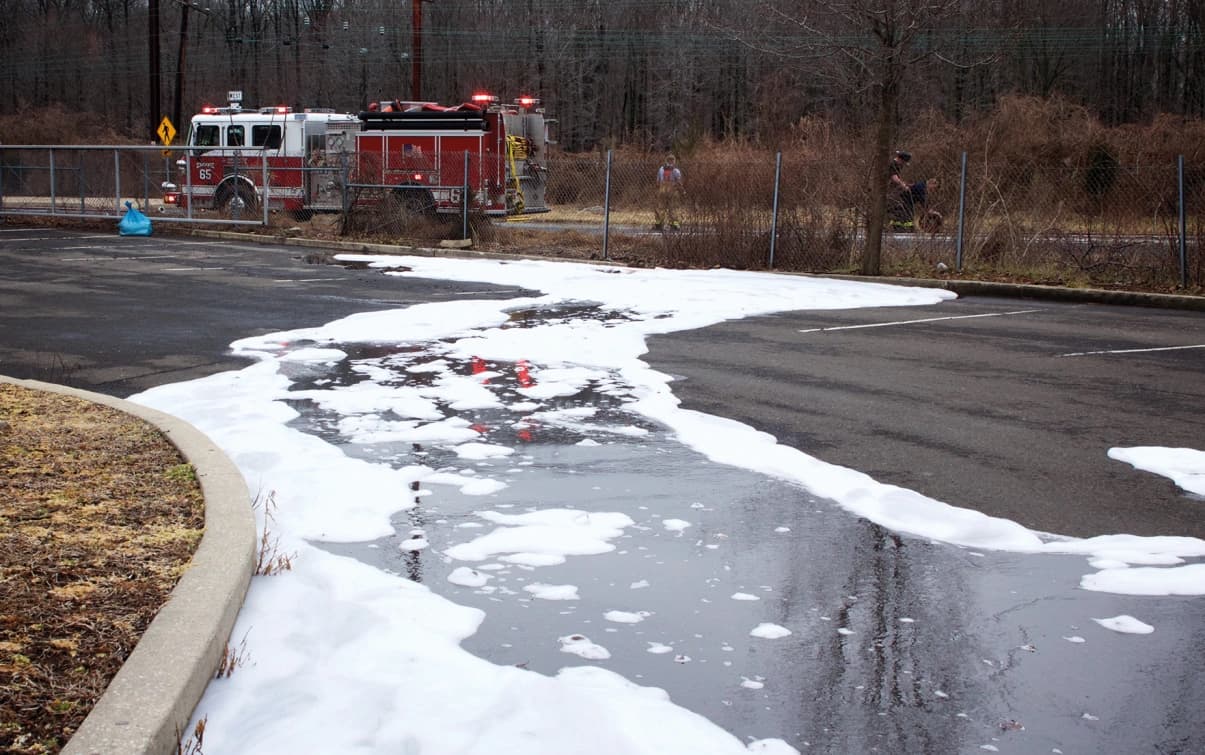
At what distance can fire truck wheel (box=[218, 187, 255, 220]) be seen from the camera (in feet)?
88.3

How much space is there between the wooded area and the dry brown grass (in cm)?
4531

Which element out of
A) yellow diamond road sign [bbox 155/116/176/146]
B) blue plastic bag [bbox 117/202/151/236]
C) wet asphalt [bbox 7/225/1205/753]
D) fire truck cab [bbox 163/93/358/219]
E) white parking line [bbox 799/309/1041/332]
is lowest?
wet asphalt [bbox 7/225/1205/753]

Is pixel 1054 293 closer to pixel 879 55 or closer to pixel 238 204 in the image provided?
pixel 879 55

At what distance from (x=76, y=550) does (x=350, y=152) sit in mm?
22893

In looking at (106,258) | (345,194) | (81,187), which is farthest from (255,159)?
(106,258)

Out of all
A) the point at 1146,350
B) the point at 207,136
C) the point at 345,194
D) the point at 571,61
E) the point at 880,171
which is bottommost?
the point at 1146,350

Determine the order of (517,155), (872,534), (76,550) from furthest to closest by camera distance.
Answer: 1. (517,155)
2. (872,534)
3. (76,550)

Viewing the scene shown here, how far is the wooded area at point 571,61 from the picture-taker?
57938 millimetres

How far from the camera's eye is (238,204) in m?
26.9

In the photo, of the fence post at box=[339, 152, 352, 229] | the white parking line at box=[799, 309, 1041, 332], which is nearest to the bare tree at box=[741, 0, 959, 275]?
the white parking line at box=[799, 309, 1041, 332]

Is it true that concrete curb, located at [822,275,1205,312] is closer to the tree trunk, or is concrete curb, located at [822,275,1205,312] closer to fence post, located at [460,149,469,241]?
the tree trunk

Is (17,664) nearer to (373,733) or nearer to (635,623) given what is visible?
(373,733)

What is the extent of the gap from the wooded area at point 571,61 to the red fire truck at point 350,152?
24741 mm

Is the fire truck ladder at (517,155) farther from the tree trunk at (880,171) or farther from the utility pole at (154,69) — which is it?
the utility pole at (154,69)
